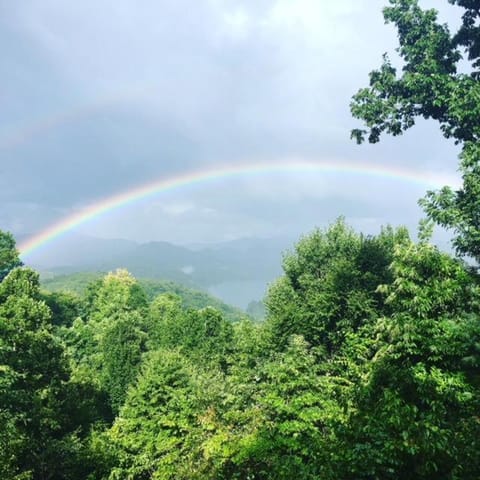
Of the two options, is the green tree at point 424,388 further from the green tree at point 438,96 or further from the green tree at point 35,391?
the green tree at point 35,391

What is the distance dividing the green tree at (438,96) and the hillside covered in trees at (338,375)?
0.22ft

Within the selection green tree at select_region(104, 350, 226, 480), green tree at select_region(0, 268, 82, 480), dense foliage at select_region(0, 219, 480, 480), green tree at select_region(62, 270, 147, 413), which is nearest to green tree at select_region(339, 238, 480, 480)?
dense foliage at select_region(0, 219, 480, 480)

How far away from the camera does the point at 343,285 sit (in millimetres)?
29688

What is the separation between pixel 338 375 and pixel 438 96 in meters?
13.8

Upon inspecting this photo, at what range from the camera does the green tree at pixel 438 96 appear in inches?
698

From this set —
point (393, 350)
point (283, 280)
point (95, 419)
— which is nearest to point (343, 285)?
point (283, 280)

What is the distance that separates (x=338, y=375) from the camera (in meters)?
22.0

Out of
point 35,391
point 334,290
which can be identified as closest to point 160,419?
point 35,391

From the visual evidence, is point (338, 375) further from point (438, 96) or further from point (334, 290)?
point (438, 96)

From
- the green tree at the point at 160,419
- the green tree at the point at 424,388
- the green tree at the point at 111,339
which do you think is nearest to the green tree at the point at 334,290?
the green tree at the point at 160,419

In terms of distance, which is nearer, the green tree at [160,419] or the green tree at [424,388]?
the green tree at [424,388]

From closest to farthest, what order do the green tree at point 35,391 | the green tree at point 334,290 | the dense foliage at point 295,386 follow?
the dense foliage at point 295,386
the green tree at point 35,391
the green tree at point 334,290

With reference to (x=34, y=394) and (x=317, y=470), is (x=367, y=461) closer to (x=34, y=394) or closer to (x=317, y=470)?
(x=317, y=470)

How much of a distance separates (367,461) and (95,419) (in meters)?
33.1
